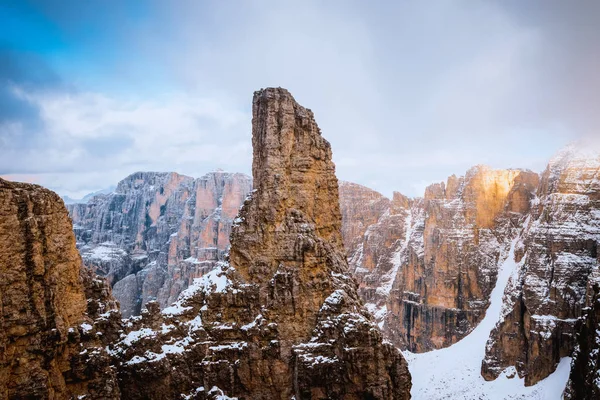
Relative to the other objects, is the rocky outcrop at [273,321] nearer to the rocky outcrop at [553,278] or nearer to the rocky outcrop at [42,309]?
the rocky outcrop at [42,309]

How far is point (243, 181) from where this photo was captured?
130 meters

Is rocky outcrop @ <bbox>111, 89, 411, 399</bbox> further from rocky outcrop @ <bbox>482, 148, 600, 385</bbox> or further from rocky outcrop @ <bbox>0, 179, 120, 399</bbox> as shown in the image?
rocky outcrop @ <bbox>482, 148, 600, 385</bbox>

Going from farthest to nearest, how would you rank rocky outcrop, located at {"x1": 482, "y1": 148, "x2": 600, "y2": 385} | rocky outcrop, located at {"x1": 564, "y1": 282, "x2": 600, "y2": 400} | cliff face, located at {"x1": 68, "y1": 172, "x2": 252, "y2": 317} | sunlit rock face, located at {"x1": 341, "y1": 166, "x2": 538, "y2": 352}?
1. cliff face, located at {"x1": 68, "y1": 172, "x2": 252, "y2": 317}
2. sunlit rock face, located at {"x1": 341, "y1": 166, "x2": 538, "y2": 352}
3. rocky outcrop, located at {"x1": 482, "y1": 148, "x2": 600, "y2": 385}
4. rocky outcrop, located at {"x1": 564, "y1": 282, "x2": 600, "y2": 400}

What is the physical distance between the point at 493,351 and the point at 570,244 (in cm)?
1694

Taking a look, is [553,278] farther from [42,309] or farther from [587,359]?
[42,309]

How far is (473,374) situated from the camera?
6562 centimetres

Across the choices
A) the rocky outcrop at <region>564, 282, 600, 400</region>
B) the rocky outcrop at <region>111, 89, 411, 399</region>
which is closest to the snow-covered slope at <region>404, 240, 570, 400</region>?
the rocky outcrop at <region>564, 282, 600, 400</region>

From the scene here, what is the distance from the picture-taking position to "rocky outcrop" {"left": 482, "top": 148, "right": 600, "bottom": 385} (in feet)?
185

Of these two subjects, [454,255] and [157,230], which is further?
[157,230]

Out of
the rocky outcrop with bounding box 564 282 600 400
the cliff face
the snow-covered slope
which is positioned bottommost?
the snow-covered slope

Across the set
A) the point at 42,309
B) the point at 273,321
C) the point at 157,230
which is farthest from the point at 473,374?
the point at 157,230

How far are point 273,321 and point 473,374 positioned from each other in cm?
4142

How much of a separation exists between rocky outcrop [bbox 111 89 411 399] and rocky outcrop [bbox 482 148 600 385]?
30.1 meters

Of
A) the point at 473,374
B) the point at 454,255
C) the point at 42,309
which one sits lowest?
the point at 473,374
